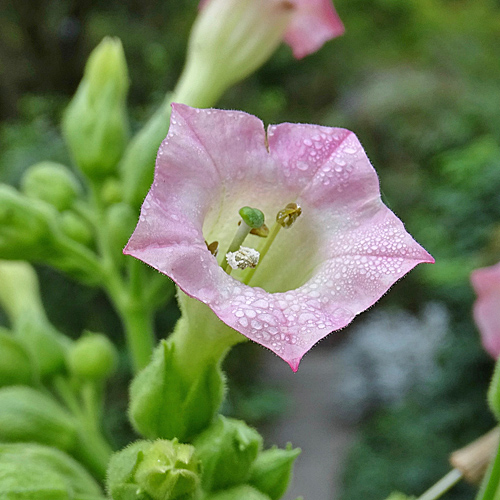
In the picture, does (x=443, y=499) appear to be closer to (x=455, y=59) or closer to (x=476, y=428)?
(x=476, y=428)

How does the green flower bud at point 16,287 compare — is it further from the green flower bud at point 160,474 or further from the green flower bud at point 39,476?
the green flower bud at point 160,474

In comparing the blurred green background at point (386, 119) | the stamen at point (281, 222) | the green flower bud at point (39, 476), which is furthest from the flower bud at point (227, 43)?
the blurred green background at point (386, 119)

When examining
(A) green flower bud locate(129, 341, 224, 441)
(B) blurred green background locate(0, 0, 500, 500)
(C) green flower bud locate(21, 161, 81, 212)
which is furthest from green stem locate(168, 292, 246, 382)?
(B) blurred green background locate(0, 0, 500, 500)

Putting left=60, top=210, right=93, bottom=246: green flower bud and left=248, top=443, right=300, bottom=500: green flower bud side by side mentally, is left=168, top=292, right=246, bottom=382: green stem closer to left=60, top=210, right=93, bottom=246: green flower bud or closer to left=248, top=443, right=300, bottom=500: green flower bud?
left=248, top=443, right=300, bottom=500: green flower bud

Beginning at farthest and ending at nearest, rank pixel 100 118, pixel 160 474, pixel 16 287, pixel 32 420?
pixel 16 287
pixel 100 118
pixel 32 420
pixel 160 474

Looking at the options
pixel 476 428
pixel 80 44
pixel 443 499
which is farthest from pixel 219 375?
pixel 80 44

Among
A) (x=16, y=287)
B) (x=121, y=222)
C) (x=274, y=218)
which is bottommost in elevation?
(x=16, y=287)

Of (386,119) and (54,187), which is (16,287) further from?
(386,119)

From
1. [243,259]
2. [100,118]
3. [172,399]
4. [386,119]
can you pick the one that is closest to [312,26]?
[100,118]
